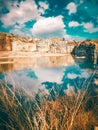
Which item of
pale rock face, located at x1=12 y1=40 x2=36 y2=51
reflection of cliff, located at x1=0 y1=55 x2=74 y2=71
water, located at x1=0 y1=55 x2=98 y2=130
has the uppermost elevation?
pale rock face, located at x1=12 y1=40 x2=36 y2=51

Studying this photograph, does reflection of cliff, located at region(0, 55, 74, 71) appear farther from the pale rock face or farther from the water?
the pale rock face

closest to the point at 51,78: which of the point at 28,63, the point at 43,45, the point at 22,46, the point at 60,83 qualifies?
the point at 60,83

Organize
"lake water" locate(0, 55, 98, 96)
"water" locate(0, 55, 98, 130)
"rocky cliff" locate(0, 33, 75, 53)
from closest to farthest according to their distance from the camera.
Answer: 1. "water" locate(0, 55, 98, 130)
2. "lake water" locate(0, 55, 98, 96)
3. "rocky cliff" locate(0, 33, 75, 53)

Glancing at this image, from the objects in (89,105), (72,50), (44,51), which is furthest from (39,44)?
(89,105)

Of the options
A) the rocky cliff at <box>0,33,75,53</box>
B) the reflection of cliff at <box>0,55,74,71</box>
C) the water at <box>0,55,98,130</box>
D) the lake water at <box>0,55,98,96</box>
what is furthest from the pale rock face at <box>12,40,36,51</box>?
the water at <box>0,55,98,130</box>

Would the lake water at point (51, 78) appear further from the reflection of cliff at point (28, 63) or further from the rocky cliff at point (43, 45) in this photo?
the rocky cliff at point (43, 45)

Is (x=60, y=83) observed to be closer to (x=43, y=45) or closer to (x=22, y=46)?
(x=22, y=46)

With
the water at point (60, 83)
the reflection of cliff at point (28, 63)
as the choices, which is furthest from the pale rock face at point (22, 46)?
the water at point (60, 83)

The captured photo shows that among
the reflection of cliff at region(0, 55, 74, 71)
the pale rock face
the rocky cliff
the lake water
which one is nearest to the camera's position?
the lake water

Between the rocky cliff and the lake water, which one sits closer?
the lake water

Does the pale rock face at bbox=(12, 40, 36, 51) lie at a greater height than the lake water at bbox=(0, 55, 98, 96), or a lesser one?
greater

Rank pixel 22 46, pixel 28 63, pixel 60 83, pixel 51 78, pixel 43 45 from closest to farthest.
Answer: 1. pixel 60 83
2. pixel 51 78
3. pixel 28 63
4. pixel 22 46
5. pixel 43 45

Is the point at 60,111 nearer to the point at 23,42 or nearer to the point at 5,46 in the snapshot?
the point at 5,46

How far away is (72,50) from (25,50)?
11.0m
